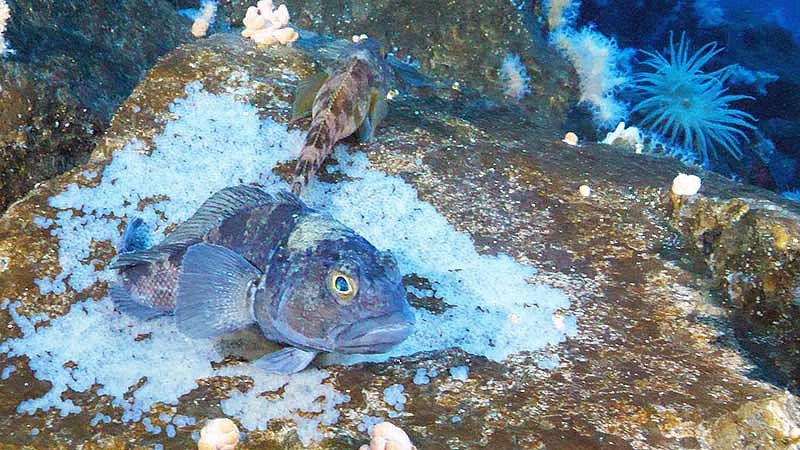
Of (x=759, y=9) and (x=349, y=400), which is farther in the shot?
(x=759, y=9)

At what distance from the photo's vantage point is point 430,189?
3986mm

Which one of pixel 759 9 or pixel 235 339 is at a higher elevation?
pixel 759 9

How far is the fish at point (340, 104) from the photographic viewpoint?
3.85m

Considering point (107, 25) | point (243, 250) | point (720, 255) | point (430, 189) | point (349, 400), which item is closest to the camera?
point (349, 400)

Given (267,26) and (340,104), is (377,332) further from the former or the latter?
(267,26)

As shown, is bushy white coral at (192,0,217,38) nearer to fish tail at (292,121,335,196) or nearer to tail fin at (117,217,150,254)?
fish tail at (292,121,335,196)

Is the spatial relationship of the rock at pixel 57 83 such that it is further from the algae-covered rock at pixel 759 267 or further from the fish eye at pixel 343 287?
the algae-covered rock at pixel 759 267

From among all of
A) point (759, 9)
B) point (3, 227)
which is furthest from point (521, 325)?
point (759, 9)

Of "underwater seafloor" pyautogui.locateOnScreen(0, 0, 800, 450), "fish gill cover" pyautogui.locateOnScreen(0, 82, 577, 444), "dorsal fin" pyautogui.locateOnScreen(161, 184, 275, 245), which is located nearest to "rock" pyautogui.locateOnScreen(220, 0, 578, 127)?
"underwater seafloor" pyautogui.locateOnScreen(0, 0, 800, 450)

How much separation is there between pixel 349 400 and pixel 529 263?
59.8 inches

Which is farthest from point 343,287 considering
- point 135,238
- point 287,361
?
point 135,238

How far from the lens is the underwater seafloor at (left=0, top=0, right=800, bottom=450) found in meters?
2.43

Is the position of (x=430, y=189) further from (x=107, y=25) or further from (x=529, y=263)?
(x=107, y=25)

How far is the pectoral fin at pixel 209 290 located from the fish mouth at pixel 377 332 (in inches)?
19.8
